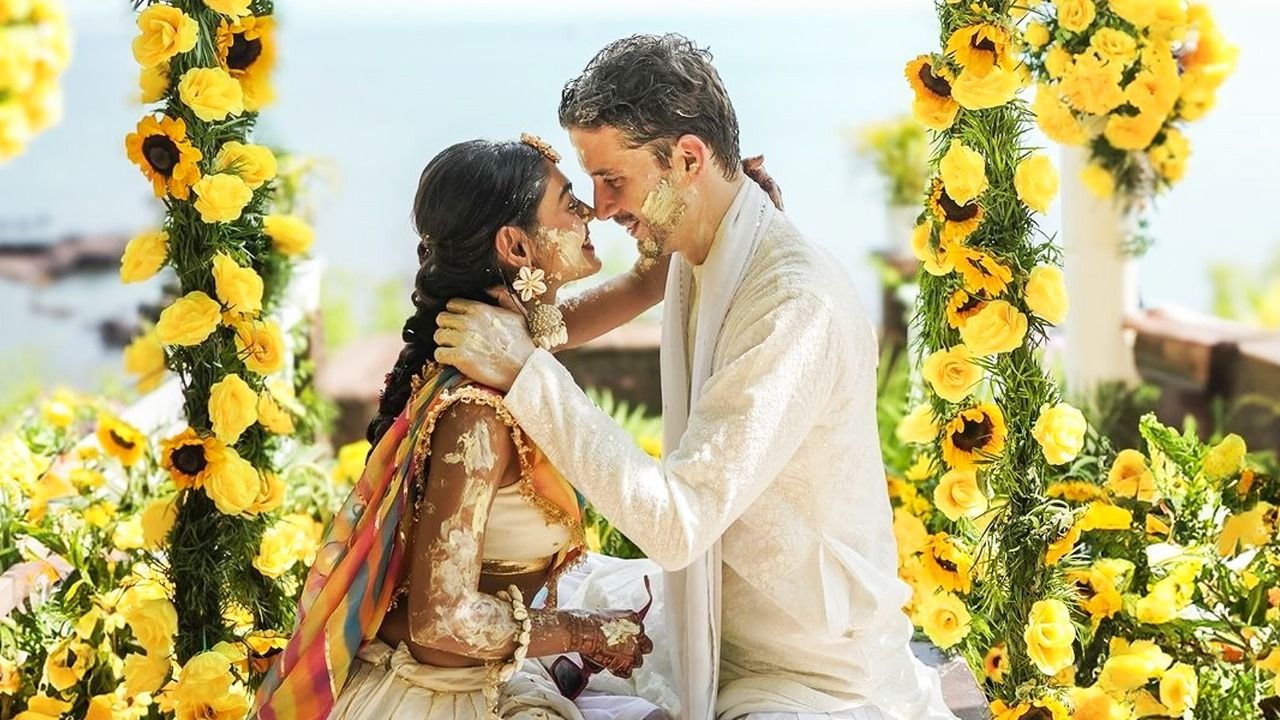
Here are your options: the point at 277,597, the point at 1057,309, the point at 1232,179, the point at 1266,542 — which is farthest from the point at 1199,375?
the point at 1232,179

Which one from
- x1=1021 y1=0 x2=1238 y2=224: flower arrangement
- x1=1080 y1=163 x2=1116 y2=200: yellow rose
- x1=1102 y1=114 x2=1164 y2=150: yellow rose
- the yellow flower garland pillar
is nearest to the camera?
x1=1021 y1=0 x2=1238 y2=224: flower arrangement

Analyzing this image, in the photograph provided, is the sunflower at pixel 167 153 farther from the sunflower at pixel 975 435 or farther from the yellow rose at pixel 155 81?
the sunflower at pixel 975 435

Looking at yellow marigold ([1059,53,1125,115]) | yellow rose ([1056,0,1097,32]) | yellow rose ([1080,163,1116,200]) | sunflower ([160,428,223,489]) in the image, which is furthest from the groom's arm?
yellow rose ([1080,163,1116,200])

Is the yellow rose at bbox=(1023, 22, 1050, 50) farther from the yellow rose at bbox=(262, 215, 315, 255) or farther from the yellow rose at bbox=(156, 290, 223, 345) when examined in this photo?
the yellow rose at bbox=(156, 290, 223, 345)

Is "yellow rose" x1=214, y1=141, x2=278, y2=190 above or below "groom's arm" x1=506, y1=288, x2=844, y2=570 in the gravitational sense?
above

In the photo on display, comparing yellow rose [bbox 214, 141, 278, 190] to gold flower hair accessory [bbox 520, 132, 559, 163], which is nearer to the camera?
gold flower hair accessory [bbox 520, 132, 559, 163]

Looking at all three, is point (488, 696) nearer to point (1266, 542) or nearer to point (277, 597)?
point (277, 597)

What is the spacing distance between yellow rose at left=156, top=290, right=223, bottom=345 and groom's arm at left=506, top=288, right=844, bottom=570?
2.24 feet

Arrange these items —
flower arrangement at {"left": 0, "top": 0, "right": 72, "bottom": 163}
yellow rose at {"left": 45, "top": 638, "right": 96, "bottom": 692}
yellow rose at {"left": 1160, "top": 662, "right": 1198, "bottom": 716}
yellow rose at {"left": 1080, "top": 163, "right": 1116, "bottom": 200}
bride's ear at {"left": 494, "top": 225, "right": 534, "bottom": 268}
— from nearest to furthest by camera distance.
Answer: flower arrangement at {"left": 0, "top": 0, "right": 72, "bottom": 163} < bride's ear at {"left": 494, "top": 225, "right": 534, "bottom": 268} < yellow rose at {"left": 1160, "top": 662, "right": 1198, "bottom": 716} < yellow rose at {"left": 45, "top": 638, "right": 96, "bottom": 692} < yellow rose at {"left": 1080, "top": 163, "right": 1116, "bottom": 200}

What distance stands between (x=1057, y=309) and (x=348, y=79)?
62.1 ft

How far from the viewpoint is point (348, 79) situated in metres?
20.7

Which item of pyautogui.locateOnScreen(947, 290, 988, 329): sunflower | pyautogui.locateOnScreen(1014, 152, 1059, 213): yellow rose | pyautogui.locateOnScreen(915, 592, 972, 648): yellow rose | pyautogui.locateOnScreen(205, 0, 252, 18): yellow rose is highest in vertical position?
pyautogui.locateOnScreen(205, 0, 252, 18): yellow rose

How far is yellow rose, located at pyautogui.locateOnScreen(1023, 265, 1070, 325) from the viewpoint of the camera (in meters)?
2.70

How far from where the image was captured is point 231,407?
275cm
